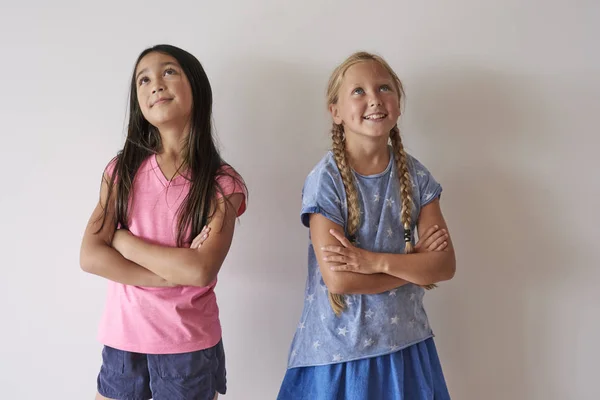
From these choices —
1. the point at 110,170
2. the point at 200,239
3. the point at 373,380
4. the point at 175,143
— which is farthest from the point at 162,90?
the point at 373,380

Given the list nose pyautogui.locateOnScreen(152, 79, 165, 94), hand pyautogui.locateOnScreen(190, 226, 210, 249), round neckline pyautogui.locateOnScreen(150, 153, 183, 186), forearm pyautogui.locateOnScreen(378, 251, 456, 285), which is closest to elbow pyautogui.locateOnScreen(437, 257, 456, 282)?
forearm pyautogui.locateOnScreen(378, 251, 456, 285)

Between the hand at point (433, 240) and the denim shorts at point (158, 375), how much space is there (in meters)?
0.60

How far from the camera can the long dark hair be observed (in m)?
1.33

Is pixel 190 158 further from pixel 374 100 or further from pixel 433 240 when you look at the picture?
pixel 433 240

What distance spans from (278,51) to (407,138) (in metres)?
0.48

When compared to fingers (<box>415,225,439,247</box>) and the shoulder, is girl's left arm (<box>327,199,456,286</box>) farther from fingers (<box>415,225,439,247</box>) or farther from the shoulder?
the shoulder

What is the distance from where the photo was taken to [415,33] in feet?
5.30

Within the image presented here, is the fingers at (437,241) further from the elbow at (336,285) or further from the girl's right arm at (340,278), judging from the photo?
the elbow at (336,285)

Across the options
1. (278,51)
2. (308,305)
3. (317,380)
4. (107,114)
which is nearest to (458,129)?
(278,51)

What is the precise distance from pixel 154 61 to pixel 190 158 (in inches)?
10.5

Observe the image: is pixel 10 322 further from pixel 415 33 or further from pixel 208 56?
pixel 415 33

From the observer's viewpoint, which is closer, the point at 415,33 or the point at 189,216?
the point at 189,216

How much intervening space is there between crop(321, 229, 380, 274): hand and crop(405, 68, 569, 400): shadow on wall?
1.70 feet

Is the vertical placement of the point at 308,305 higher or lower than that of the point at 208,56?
lower
